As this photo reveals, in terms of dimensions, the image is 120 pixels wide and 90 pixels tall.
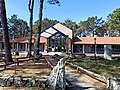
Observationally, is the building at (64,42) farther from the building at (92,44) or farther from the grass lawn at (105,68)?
the grass lawn at (105,68)

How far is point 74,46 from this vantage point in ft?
179

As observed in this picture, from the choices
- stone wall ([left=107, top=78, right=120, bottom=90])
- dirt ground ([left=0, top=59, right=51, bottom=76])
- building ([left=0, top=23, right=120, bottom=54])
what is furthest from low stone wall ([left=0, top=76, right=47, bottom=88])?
building ([left=0, top=23, right=120, bottom=54])

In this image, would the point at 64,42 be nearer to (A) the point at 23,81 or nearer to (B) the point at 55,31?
(B) the point at 55,31

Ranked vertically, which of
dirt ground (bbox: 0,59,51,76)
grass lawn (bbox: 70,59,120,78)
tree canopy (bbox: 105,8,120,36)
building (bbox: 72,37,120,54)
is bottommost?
grass lawn (bbox: 70,59,120,78)

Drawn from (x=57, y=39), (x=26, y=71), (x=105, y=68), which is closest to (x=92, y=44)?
(x=57, y=39)

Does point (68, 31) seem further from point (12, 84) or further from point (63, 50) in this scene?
point (12, 84)

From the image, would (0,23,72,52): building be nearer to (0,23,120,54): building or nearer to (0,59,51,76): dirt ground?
(0,23,120,54): building

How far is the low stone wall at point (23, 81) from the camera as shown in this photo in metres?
10.0

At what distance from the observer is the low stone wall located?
10031 mm

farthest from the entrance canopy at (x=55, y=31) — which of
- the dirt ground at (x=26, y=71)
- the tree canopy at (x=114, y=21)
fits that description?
the dirt ground at (x=26, y=71)

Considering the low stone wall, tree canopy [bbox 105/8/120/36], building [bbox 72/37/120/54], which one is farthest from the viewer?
tree canopy [bbox 105/8/120/36]

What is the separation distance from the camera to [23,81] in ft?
33.7

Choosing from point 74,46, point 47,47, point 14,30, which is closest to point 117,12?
point 74,46

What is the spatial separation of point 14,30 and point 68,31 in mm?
58335
